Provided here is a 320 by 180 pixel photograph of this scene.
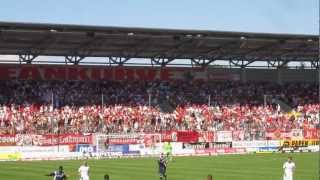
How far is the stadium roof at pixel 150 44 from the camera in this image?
58.0 meters

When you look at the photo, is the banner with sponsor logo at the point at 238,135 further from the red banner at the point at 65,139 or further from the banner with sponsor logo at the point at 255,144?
the red banner at the point at 65,139

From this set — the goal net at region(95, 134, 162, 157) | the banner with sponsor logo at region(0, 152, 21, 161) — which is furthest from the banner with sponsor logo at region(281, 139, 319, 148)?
the banner with sponsor logo at region(0, 152, 21, 161)

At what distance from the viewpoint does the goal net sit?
184 feet

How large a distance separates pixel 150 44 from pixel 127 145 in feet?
38.2


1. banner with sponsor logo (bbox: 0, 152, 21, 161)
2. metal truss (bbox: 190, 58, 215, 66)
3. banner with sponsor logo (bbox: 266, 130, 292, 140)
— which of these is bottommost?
banner with sponsor logo (bbox: 0, 152, 21, 161)

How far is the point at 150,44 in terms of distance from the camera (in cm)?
6481

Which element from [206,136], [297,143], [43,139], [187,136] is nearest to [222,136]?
[206,136]

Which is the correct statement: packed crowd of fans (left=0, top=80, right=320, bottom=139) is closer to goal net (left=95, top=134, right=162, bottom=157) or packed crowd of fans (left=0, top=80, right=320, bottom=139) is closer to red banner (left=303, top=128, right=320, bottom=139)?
red banner (left=303, top=128, right=320, bottom=139)

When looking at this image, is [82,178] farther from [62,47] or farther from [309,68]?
[309,68]

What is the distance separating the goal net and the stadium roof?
8744 millimetres

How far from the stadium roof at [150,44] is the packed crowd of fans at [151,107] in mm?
2851

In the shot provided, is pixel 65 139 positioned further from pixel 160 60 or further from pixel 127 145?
pixel 160 60

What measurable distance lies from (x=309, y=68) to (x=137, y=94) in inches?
869

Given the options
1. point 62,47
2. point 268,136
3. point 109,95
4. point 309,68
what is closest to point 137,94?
point 109,95
